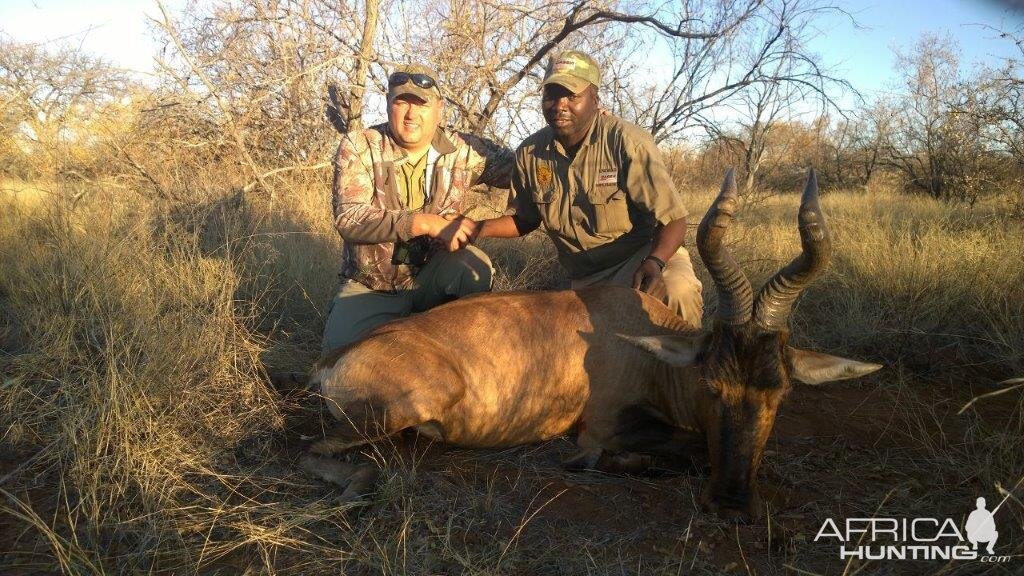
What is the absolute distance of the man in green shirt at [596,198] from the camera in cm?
487

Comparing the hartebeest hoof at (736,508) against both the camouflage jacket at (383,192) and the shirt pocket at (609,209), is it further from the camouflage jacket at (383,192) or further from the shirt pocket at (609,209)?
the camouflage jacket at (383,192)

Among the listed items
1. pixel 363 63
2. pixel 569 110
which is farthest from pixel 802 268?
pixel 363 63

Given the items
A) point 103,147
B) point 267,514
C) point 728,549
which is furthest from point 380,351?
point 103,147

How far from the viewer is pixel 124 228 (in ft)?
21.6

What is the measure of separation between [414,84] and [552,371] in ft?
8.72

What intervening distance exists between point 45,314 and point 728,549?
497cm

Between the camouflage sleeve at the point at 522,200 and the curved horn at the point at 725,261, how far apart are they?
2446 mm

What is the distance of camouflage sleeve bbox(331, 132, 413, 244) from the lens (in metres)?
5.11

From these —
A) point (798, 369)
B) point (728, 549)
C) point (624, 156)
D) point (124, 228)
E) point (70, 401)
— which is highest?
point (624, 156)

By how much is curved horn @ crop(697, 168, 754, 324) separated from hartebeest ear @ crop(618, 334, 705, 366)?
243 millimetres

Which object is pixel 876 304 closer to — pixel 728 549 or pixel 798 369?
pixel 798 369

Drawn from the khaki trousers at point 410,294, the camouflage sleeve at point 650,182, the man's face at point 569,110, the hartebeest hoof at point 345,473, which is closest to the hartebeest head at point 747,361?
the camouflage sleeve at point 650,182

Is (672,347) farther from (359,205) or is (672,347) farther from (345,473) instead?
(359,205)

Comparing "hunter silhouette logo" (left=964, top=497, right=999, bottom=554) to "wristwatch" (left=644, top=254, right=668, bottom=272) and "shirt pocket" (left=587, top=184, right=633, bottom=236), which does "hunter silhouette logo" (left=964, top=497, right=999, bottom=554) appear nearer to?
"wristwatch" (left=644, top=254, right=668, bottom=272)
